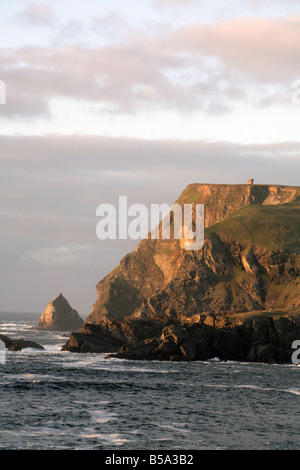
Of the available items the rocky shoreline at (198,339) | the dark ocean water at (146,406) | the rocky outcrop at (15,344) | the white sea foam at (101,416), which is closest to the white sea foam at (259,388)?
the dark ocean water at (146,406)

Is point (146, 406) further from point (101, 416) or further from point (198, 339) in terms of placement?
point (198, 339)

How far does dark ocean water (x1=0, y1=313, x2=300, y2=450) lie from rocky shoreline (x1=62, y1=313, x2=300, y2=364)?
13314 millimetres

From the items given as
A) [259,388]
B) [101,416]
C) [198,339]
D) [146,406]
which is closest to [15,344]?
[198,339]

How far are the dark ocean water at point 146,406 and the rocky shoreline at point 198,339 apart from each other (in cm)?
1331

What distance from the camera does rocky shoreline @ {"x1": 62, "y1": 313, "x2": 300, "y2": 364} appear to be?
432 ft

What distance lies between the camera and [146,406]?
71.2 m

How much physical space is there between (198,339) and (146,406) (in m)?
63.2

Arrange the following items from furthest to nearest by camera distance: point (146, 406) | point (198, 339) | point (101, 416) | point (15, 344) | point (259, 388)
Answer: point (15, 344), point (198, 339), point (259, 388), point (146, 406), point (101, 416)

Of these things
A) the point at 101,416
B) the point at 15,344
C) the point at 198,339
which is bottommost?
the point at 15,344

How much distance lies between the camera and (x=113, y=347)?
14638cm

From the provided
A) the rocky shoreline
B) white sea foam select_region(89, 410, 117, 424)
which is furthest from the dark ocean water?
the rocky shoreline

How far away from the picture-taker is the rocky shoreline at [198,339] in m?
132

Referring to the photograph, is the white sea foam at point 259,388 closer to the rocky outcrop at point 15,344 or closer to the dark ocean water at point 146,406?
the dark ocean water at point 146,406

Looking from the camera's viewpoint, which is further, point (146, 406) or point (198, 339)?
point (198, 339)
